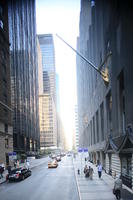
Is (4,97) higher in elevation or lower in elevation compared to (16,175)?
higher

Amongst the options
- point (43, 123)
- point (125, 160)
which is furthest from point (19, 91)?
point (43, 123)

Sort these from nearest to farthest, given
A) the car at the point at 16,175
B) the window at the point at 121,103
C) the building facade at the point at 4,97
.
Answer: the window at the point at 121,103
the car at the point at 16,175
the building facade at the point at 4,97

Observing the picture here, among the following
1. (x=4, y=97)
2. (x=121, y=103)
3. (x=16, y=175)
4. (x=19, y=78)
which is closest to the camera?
(x=121, y=103)

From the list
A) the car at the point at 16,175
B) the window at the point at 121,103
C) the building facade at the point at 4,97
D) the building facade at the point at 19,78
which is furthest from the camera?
the building facade at the point at 19,78

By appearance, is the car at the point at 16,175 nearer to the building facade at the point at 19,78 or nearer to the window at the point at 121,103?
the window at the point at 121,103

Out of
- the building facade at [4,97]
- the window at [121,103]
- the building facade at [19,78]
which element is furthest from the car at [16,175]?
the building facade at [19,78]

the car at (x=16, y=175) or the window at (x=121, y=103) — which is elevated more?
the window at (x=121, y=103)

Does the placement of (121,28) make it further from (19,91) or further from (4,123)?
(19,91)

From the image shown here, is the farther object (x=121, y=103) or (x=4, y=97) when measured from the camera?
(x=4, y=97)

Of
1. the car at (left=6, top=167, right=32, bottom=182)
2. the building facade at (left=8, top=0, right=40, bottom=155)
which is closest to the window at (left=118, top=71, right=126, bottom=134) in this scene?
the car at (left=6, top=167, right=32, bottom=182)

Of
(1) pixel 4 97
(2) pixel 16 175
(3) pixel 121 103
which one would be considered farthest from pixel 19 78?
(3) pixel 121 103

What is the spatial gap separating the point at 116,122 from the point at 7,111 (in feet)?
98.6

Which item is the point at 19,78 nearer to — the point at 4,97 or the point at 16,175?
the point at 4,97

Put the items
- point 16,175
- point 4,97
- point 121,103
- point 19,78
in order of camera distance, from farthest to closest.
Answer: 1. point 19,78
2. point 4,97
3. point 16,175
4. point 121,103
